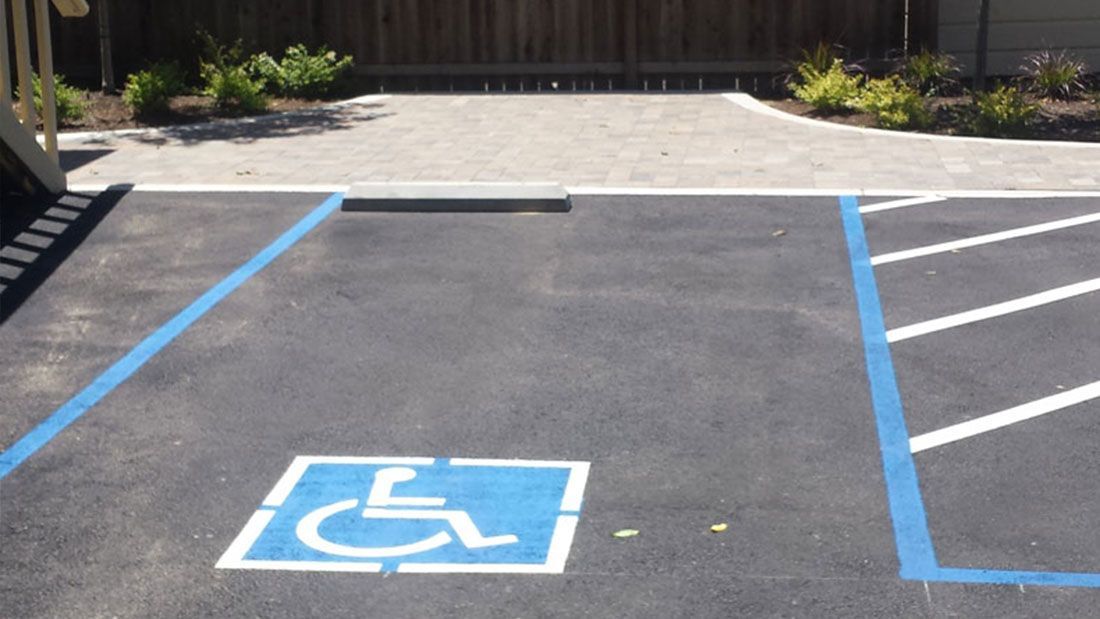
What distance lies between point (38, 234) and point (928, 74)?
33.8 feet

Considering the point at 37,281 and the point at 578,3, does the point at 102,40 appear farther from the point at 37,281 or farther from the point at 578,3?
the point at 37,281

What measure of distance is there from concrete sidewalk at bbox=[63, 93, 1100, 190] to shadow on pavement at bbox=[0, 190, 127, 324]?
85 centimetres

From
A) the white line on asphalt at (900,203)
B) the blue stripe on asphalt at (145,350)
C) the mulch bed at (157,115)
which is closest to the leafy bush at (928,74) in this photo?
the white line on asphalt at (900,203)

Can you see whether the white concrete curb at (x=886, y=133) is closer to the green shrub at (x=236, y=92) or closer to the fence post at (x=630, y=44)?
the fence post at (x=630, y=44)

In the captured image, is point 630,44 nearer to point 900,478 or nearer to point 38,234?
point 38,234

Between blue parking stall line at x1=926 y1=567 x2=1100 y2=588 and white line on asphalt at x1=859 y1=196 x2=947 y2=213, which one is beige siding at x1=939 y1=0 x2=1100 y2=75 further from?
blue parking stall line at x1=926 y1=567 x2=1100 y2=588

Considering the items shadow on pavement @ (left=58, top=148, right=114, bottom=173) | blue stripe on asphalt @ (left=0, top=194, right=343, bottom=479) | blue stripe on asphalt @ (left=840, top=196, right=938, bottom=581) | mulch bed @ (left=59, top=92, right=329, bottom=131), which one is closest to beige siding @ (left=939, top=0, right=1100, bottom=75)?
mulch bed @ (left=59, top=92, right=329, bottom=131)

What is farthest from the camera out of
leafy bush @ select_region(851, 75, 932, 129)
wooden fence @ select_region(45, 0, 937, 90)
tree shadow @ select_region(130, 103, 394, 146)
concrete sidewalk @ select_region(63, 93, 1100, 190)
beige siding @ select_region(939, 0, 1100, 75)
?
wooden fence @ select_region(45, 0, 937, 90)

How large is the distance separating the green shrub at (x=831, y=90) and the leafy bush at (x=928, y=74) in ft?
2.56

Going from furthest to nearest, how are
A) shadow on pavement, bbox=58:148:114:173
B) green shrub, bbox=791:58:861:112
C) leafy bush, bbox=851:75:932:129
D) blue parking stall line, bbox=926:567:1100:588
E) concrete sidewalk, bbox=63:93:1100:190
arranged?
1. green shrub, bbox=791:58:861:112
2. leafy bush, bbox=851:75:932:129
3. shadow on pavement, bbox=58:148:114:173
4. concrete sidewalk, bbox=63:93:1100:190
5. blue parking stall line, bbox=926:567:1100:588

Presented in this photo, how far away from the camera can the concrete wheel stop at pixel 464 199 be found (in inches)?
527

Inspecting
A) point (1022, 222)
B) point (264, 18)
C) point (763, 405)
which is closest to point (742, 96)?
point (264, 18)

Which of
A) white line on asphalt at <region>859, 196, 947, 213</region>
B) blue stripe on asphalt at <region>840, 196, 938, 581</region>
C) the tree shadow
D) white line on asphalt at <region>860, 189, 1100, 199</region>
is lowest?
blue stripe on asphalt at <region>840, 196, 938, 581</region>

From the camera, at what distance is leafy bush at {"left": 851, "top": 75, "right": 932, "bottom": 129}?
1673 cm
